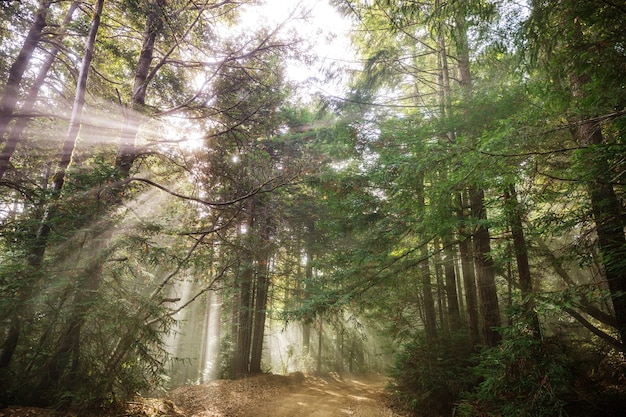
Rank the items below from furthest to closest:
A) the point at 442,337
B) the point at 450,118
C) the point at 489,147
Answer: the point at 442,337 < the point at 450,118 < the point at 489,147

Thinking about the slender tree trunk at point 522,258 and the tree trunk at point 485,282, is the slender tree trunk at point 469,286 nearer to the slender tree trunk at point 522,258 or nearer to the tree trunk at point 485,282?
the tree trunk at point 485,282

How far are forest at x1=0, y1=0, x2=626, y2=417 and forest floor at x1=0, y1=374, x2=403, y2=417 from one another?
0.80 meters

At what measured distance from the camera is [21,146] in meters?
9.70

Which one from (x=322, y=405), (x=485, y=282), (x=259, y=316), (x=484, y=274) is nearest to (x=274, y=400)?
(x=322, y=405)

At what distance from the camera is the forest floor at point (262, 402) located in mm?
7544

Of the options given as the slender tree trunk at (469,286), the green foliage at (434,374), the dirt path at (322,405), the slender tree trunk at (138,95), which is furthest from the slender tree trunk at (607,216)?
the slender tree trunk at (138,95)

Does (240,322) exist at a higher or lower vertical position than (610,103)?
lower

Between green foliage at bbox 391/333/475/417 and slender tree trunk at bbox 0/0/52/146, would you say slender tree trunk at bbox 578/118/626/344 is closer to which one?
green foliage at bbox 391/333/475/417

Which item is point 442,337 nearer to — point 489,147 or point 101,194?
point 489,147

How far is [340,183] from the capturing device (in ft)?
30.4

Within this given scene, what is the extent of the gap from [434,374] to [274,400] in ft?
18.1

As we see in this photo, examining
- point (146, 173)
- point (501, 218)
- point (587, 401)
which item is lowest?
point (587, 401)

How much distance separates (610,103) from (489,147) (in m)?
1.45

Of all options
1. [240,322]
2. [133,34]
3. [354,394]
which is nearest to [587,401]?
[354,394]
